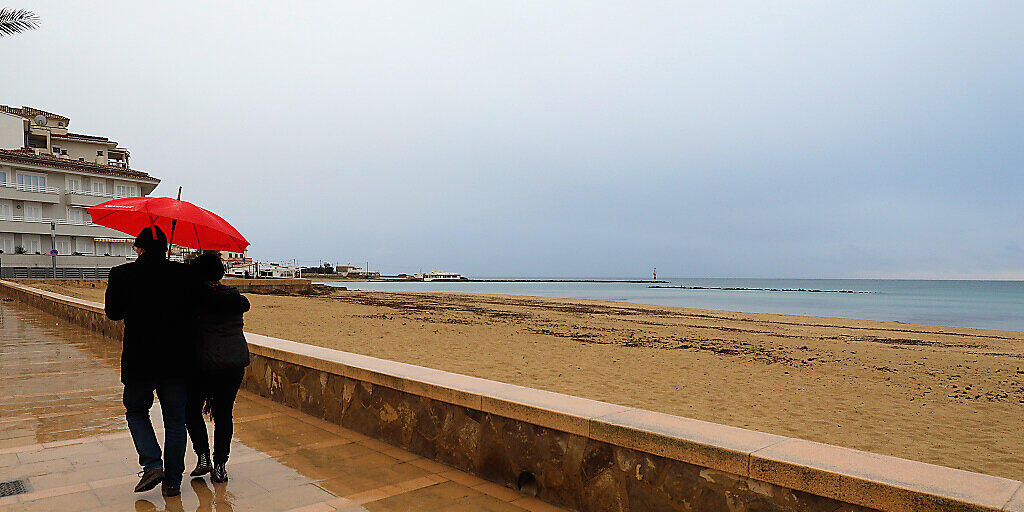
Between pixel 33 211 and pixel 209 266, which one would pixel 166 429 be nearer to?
pixel 209 266

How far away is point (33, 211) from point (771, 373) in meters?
54.2

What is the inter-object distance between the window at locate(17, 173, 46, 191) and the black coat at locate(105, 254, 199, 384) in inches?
2161

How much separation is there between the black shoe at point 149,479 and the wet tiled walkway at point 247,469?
0.21 ft

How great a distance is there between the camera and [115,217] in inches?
160

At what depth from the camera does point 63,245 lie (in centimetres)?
4728

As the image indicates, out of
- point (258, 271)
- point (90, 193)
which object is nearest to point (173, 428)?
point (90, 193)

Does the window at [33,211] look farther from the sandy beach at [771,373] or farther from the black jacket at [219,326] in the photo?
the black jacket at [219,326]

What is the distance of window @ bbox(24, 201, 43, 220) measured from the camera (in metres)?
45.8

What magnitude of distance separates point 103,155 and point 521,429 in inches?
2576

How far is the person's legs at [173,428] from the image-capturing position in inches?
141

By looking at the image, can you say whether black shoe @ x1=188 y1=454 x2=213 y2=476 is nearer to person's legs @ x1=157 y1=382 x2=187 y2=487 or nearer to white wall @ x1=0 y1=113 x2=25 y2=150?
person's legs @ x1=157 y1=382 x2=187 y2=487

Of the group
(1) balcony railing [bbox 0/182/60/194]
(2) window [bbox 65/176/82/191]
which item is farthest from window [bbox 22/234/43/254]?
(2) window [bbox 65/176/82/191]

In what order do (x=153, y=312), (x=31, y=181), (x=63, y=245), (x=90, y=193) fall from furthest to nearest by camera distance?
(x=90, y=193), (x=63, y=245), (x=31, y=181), (x=153, y=312)

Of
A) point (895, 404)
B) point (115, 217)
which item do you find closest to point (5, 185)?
point (115, 217)
